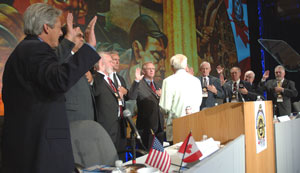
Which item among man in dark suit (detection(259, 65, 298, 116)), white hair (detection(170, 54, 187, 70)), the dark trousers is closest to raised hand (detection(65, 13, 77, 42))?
white hair (detection(170, 54, 187, 70))

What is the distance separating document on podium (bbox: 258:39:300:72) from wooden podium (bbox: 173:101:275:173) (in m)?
2.02

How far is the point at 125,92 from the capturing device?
4.50 meters

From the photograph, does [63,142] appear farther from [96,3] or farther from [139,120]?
[96,3]

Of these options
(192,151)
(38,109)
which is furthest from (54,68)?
(192,151)

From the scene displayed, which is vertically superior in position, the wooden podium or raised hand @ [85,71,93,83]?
raised hand @ [85,71,93,83]

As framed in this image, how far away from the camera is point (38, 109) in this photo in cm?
168

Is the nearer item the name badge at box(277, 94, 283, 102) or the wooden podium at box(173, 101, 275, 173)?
the wooden podium at box(173, 101, 275, 173)

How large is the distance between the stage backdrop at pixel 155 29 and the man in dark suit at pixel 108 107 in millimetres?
1313

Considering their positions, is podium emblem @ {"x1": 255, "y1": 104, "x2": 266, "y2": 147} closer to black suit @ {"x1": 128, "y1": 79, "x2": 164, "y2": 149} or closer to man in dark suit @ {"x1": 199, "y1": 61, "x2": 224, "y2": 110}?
black suit @ {"x1": 128, "y1": 79, "x2": 164, "y2": 149}

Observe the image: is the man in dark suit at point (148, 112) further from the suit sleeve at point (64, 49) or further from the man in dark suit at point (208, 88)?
the suit sleeve at point (64, 49)

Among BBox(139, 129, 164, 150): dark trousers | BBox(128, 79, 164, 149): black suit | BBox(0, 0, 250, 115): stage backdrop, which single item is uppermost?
BBox(0, 0, 250, 115): stage backdrop

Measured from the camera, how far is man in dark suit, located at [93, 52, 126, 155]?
3707 mm

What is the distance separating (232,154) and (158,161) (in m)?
0.48

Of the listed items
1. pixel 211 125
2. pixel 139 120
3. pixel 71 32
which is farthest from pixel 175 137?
pixel 139 120
